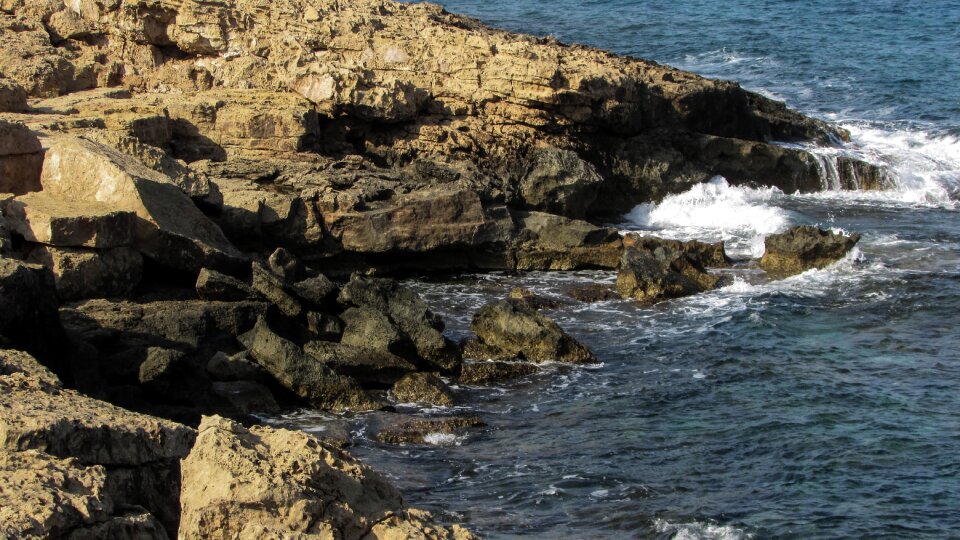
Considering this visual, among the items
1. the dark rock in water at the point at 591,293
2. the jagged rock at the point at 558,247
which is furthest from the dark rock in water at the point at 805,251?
the dark rock in water at the point at 591,293

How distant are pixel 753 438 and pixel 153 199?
955 centimetres

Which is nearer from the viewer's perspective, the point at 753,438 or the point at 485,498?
the point at 485,498

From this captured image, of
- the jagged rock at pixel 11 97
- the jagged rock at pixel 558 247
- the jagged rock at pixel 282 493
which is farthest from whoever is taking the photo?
the jagged rock at pixel 558 247

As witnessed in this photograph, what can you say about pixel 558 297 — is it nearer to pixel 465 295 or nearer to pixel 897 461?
pixel 465 295

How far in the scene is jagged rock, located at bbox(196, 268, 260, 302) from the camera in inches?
686

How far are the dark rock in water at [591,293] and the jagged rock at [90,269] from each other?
7.92 metres

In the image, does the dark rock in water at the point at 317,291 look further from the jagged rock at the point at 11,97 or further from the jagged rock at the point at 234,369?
the jagged rock at the point at 11,97

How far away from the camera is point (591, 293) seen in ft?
69.4

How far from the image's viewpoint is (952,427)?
50.1 feet

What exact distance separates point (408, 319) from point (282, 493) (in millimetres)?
10743

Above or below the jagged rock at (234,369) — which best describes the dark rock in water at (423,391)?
below

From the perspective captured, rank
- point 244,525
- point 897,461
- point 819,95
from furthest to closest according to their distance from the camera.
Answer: point 819,95, point 897,461, point 244,525

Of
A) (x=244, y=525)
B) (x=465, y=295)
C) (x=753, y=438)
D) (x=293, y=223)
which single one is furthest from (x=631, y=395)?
(x=244, y=525)

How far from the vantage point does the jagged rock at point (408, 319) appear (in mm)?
17438
